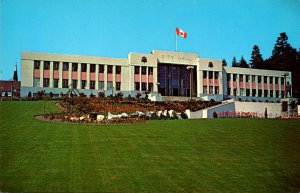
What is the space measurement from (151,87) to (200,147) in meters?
34.8

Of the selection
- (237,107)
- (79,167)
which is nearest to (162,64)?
(237,107)

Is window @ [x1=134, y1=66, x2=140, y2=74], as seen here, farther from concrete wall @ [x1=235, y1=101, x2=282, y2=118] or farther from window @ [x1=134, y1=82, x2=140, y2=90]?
concrete wall @ [x1=235, y1=101, x2=282, y2=118]

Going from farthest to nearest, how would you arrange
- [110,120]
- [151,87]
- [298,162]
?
[151,87] → [110,120] → [298,162]

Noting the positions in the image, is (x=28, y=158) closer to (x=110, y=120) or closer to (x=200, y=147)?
(x=200, y=147)

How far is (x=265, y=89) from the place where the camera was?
5459cm

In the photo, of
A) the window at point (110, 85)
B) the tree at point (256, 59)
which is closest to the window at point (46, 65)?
the window at point (110, 85)

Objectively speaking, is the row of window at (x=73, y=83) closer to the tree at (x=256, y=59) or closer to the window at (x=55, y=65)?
the window at (x=55, y=65)

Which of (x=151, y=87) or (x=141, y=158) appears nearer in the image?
(x=141, y=158)

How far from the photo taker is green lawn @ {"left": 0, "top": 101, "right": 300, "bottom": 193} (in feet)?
26.7

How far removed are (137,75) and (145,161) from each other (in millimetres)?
36448

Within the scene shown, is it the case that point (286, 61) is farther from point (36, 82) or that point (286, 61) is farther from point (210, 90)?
point (36, 82)

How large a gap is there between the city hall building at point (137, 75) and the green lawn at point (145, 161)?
1012 inches

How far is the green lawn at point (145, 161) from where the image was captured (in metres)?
8.14

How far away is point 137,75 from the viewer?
4591 centimetres
